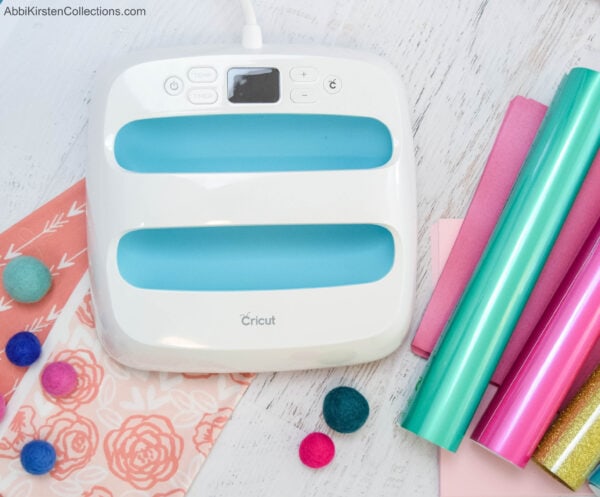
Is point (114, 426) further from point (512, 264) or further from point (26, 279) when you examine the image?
point (512, 264)

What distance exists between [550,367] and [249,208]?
0.26m

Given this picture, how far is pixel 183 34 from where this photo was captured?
62 centimetres

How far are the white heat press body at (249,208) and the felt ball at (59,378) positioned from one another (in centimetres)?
5

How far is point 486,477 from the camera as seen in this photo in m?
0.60

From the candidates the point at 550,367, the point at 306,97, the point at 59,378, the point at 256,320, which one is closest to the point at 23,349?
the point at 59,378

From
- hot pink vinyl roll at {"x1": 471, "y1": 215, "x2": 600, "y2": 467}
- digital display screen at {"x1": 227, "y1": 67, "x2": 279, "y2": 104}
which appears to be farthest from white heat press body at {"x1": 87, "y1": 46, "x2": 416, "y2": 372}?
hot pink vinyl roll at {"x1": 471, "y1": 215, "x2": 600, "y2": 467}

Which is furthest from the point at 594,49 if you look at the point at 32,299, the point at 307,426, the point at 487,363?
the point at 32,299

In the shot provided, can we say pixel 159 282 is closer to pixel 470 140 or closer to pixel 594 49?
pixel 470 140

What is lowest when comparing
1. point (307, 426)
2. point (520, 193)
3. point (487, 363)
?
point (307, 426)

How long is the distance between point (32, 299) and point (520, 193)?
399 millimetres

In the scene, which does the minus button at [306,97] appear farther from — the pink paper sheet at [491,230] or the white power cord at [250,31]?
the pink paper sheet at [491,230]

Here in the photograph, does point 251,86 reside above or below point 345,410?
above

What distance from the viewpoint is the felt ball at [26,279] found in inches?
23.0

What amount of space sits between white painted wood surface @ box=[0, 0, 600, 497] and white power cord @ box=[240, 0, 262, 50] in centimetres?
4
